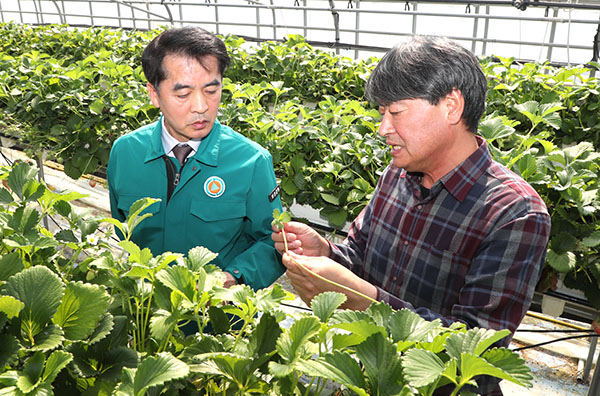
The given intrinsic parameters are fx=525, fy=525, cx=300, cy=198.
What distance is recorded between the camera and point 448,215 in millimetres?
1303

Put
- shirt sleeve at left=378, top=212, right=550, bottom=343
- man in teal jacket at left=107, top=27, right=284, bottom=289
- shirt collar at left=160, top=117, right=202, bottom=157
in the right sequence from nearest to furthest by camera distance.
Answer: shirt sleeve at left=378, top=212, right=550, bottom=343, man in teal jacket at left=107, top=27, right=284, bottom=289, shirt collar at left=160, top=117, right=202, bottom=157

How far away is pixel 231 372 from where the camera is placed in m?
0.71

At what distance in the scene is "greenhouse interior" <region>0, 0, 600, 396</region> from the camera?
0.69 meters

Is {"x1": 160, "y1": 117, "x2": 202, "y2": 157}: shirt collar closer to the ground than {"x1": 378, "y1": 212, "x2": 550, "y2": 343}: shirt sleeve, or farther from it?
farther from it

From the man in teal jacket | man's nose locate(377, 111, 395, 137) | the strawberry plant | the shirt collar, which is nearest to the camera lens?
the strawberry plant

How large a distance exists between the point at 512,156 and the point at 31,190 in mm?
1593

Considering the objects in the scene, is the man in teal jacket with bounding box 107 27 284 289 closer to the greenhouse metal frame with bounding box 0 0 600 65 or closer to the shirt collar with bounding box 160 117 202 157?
the shirt collar with bounding box 160 117 202 157

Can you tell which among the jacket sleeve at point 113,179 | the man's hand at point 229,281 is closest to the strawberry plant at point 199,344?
the man's hand at point 229,281

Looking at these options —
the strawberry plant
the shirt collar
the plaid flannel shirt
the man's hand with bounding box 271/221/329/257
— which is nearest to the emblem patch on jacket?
the shirt collar

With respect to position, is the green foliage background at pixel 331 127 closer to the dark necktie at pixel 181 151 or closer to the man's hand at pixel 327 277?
the dark necktie at pixel 181 151

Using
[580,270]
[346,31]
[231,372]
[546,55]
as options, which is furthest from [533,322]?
[346,31]

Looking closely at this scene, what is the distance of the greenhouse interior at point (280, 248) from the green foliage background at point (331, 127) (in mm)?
12

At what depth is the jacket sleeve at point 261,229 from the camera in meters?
1.55

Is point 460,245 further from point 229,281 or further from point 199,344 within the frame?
point 199,344
